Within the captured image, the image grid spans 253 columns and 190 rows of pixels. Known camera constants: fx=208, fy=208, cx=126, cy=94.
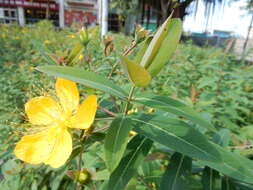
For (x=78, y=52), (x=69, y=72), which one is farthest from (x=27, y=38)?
(x=69, y=72)

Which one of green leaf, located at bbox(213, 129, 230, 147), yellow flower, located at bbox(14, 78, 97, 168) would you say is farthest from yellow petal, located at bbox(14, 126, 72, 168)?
green leaf, located at bbox(213, 129, 230, 147)

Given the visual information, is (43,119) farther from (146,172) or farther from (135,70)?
(146,172)

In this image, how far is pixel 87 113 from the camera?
1.18ft

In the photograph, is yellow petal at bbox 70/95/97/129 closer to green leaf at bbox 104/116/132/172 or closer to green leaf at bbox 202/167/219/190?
green leaf at bbox 104/116/132/172

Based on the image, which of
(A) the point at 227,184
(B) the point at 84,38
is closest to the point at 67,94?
(B) the point at 84,38

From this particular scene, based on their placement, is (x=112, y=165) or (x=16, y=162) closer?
(x=112, y=165)

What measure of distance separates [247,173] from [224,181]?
0.14 metres

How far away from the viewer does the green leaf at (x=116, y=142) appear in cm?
33

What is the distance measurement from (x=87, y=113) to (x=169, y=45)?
19 centimetres

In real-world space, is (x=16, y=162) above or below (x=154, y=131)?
below

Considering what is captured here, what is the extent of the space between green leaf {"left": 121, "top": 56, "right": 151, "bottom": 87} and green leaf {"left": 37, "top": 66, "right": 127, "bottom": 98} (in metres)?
0.05

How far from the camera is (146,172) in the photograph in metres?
0.70

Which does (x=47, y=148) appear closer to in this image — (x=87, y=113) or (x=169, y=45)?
(x=87, y=113)

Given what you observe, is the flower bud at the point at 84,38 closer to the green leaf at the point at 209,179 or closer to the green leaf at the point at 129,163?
the green leaf at the point at 129,163
